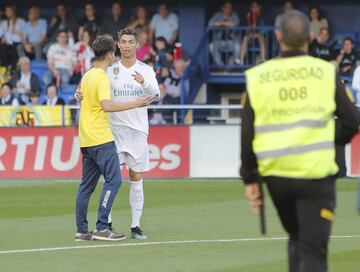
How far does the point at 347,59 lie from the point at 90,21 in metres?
6.63

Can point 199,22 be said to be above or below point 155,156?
above

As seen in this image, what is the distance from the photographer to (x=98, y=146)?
12.5m

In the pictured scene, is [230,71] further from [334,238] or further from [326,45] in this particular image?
[334,238]

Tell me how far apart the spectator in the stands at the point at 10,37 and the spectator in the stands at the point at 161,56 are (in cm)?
369

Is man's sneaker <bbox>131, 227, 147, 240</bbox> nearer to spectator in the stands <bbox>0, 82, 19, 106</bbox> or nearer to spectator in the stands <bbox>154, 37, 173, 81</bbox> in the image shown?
spectator in the stands <bbox>0, 82, 19, 106</bbox>

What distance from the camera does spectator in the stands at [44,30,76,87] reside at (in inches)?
1112

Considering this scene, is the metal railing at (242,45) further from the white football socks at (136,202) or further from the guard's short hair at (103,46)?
the guard's short hair at (103,46)

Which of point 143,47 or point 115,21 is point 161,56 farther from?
point 115,21

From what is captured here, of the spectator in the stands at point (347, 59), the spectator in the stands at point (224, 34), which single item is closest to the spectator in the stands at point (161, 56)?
the spectator in the stands at point (224, 34)

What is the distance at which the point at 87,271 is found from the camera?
10.4m

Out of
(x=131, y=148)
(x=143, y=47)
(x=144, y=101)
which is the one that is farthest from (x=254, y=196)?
(x=143, y=47)

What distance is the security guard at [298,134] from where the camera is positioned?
750cm

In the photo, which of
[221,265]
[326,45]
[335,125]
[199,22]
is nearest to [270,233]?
[221,265]

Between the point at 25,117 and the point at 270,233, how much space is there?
9.97 m
